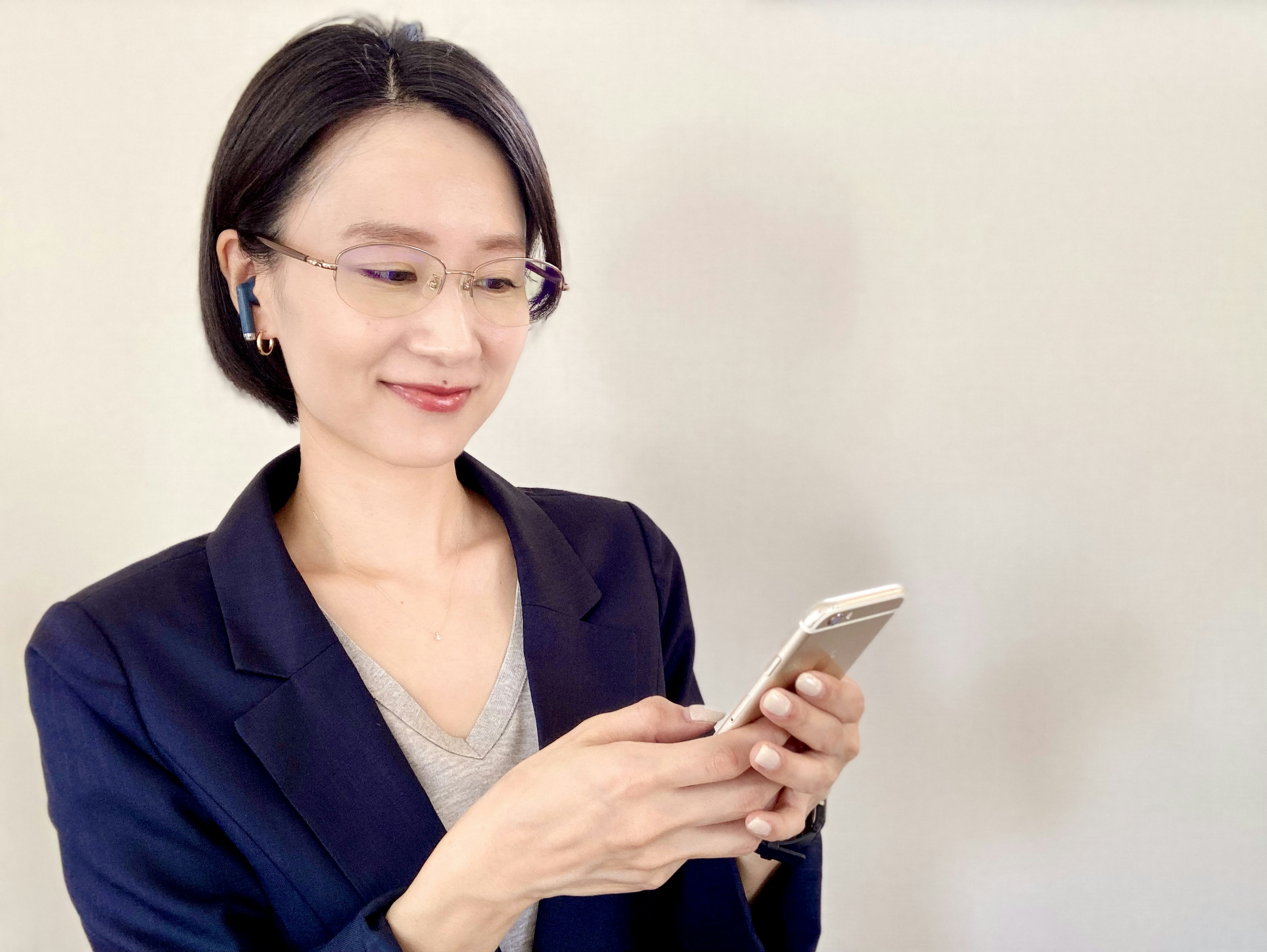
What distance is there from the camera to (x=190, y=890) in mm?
1075

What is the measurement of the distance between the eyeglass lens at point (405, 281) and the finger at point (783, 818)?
26.3 inches

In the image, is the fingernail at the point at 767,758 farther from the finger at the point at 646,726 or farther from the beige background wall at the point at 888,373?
the beige background wall at the point at 888,373

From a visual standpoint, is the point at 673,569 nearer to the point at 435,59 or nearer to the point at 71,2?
the point at 435,59

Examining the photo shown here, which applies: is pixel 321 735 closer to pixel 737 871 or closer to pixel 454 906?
pixel 454 906

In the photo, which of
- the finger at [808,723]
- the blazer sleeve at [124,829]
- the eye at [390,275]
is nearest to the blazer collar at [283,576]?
the blazer sleeve at [124,829]

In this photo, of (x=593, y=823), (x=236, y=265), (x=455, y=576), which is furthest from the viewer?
(x=455, y=576)

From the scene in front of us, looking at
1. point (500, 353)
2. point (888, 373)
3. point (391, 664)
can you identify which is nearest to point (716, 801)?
point (391, 664)

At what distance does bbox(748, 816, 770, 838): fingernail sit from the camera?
1005 mm

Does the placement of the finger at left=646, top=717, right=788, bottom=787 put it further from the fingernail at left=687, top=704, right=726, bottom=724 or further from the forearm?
the forearm

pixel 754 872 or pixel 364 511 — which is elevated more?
pixel 364 511

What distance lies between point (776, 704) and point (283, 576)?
0.64 meters

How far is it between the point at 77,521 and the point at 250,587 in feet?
2.33

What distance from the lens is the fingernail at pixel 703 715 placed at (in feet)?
3.36

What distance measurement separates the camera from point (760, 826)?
101 cm
